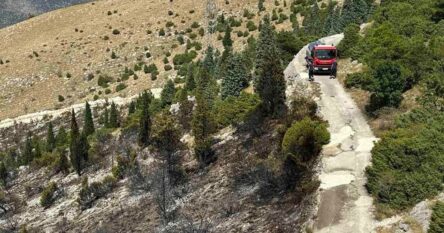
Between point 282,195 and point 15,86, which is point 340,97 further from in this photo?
point 15,86

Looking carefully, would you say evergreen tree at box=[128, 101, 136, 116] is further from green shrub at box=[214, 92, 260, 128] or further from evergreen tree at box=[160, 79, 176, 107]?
green shrub at box=[214, 92, 260, 128]

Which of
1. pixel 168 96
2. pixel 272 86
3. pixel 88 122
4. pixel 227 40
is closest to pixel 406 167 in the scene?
pixel 272 86

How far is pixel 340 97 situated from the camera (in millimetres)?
37750

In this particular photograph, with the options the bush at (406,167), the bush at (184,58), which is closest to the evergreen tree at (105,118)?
the bush at (184,58)

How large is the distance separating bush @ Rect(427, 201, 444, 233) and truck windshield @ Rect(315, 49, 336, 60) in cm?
2227

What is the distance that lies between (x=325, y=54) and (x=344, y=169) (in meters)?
16.8

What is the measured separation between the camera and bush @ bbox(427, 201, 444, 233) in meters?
20.6

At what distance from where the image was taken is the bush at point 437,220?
811 inches

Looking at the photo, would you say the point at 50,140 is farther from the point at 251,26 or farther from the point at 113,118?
the point at 251,26

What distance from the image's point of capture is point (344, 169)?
27281mm

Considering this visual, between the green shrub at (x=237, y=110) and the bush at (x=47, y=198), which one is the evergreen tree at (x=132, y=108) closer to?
the bush at (x=47, y=198)

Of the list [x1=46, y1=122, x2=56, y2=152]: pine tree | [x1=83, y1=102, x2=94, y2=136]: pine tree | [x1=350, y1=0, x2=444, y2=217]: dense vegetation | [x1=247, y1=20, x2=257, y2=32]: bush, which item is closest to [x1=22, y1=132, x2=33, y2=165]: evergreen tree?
[x1=46, y1=122, x2=56, y2=152]: pine tree

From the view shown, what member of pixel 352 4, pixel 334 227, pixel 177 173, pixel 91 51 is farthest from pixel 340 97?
pixel 91 51

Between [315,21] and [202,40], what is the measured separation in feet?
56.7
